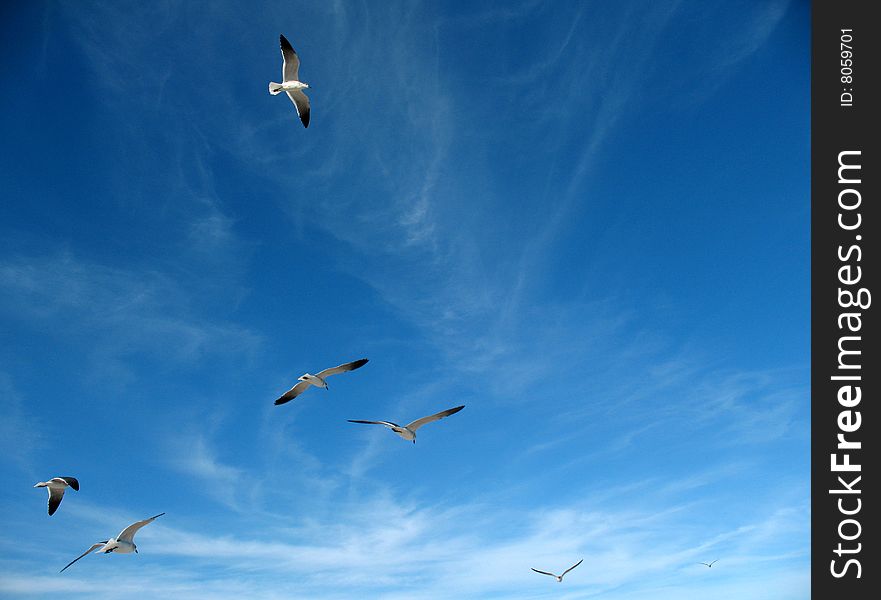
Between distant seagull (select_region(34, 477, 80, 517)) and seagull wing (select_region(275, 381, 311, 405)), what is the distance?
445 inches

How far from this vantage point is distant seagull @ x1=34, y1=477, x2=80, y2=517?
31.0 meters

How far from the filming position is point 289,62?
2905 cm

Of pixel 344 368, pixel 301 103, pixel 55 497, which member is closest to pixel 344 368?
pixel 344 368

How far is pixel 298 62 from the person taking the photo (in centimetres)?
2928

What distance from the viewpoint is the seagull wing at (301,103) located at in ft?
98.6

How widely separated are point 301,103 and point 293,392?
15.0 metres

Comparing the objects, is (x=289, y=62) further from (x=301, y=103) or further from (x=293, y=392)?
(x=293, y=392)

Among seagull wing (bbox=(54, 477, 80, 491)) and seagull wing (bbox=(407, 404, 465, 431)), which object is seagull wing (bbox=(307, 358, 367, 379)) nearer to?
seagull wing (bbox=(407, 404, 465, 431))

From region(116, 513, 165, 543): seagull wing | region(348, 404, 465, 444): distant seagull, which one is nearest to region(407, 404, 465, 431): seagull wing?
region(348, 404, 465, 444): distant seagull
